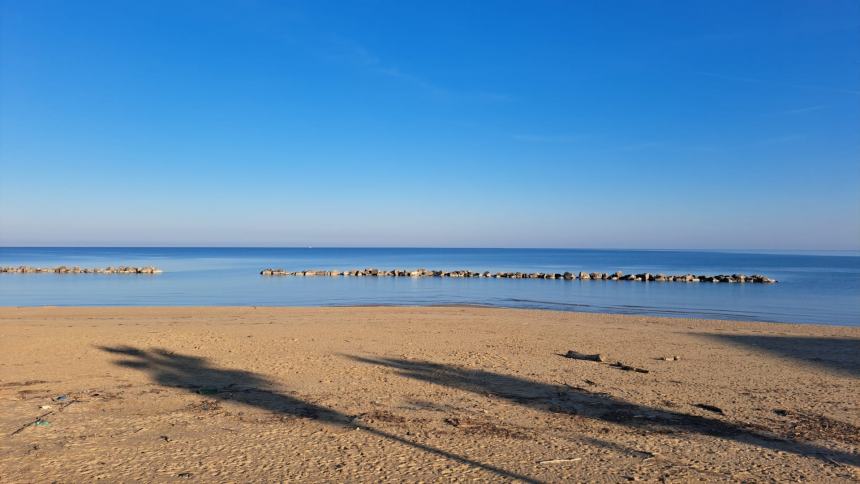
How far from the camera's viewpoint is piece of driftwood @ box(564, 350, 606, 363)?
1251 cm

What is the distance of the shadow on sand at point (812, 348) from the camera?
12.5 metres

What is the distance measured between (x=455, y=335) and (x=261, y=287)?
87.6 feet

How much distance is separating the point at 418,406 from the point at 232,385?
11.4 feet

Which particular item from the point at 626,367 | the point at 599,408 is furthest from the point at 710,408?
the point at 626,367

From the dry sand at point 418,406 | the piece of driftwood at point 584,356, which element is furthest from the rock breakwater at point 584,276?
the piece of driftwood at point 584,356

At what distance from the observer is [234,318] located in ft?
68.1

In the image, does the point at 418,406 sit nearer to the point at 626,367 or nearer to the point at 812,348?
the point at 626,367

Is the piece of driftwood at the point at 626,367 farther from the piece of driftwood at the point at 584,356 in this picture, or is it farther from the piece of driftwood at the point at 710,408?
the piece of driftwood at the point at 710,408

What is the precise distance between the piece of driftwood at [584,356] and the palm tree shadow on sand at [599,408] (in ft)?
8.85

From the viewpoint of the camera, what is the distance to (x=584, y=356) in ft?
42.4

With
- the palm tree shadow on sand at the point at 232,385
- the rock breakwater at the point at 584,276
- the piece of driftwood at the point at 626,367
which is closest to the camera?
the palm tree shadow on sand at the point at 232,385

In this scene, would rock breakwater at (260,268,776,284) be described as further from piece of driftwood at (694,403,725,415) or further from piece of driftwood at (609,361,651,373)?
piece of driftwood at (694,403,725,415)

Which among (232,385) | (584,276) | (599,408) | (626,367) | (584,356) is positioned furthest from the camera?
(584,276)

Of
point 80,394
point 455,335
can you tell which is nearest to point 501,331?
point 455,335
